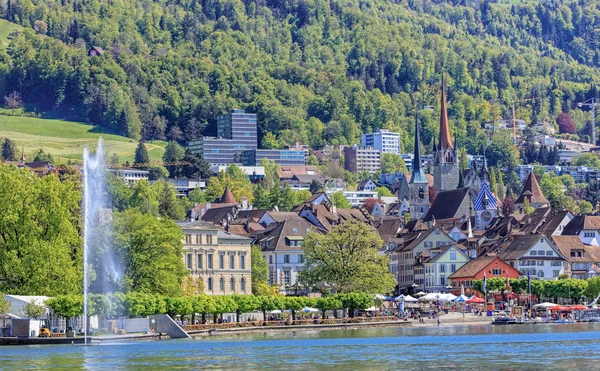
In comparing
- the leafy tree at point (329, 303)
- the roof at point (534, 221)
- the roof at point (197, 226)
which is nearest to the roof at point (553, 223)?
the roof at point (534, 221)

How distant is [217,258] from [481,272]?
34.2m

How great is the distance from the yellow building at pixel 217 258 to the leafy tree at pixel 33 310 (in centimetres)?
4360

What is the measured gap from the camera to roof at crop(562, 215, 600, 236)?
593ft

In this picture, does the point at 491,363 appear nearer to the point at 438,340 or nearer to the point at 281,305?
the point at 438,340

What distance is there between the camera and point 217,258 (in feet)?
480

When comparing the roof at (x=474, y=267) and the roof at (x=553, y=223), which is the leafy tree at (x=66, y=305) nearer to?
the roof at (x=474, y=267)

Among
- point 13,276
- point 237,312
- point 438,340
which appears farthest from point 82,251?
point 438,340

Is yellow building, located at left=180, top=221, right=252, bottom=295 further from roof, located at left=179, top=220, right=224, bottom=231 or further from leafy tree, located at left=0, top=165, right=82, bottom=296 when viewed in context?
leafy tree, located at left=0, top=165, right=82, bottom=296

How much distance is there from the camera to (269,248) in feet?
549

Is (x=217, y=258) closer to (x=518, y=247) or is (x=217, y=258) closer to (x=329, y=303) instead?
(x=329, y=303)

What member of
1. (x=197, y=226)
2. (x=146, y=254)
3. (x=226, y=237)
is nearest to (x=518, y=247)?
(x=226, y=237)

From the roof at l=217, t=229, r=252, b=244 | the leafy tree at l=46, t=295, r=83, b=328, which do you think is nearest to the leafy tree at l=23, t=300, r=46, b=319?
the leafy tree at l=46, t=295, r=83, b=328

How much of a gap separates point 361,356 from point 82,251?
34.8m

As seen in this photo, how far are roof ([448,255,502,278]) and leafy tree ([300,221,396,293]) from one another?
98.8 ft
